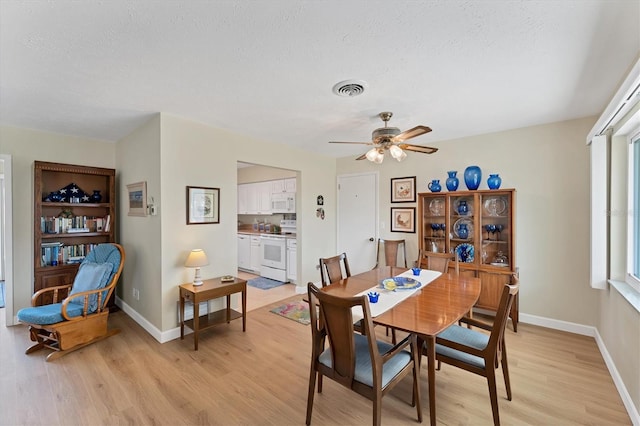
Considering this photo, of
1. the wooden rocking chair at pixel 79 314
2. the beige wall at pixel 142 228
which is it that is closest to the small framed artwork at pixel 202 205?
the beige wall at pixel 142 228

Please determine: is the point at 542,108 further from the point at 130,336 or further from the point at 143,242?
the point at 130,336

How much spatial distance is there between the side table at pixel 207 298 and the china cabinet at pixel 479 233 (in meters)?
2.57

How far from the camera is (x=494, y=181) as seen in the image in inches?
138

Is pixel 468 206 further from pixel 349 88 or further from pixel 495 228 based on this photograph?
pixel 349 88

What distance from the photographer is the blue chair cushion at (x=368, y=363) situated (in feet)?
5.49

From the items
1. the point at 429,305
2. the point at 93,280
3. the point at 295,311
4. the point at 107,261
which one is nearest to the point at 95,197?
the point at 107,261

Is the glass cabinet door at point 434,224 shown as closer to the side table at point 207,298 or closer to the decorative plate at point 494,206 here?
the decorative plate at point 494,206

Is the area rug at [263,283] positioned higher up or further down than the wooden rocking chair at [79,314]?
further down

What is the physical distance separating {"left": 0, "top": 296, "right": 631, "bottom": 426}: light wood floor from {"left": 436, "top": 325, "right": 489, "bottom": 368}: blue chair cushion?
423 millimetres

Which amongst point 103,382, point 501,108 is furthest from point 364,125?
point 103,382

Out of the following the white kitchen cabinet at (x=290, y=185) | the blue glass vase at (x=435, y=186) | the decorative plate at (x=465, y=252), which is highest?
the white kitchen cabinet at (x=290, y=185)

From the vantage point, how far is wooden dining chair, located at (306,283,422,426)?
157 cm

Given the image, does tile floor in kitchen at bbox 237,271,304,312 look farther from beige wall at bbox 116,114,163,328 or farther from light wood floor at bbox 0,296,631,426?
beige wall at bbox 116,114,163,328

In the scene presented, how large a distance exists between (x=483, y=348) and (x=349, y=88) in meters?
2.17
